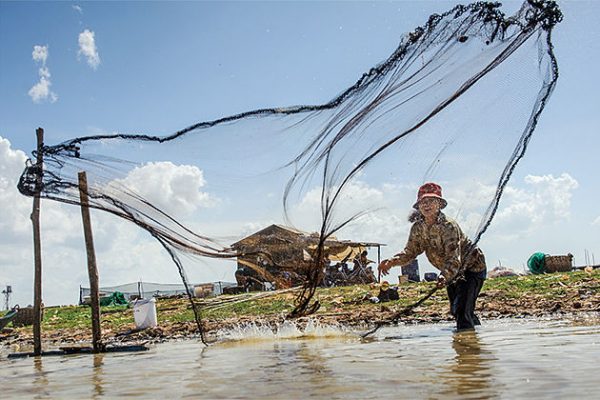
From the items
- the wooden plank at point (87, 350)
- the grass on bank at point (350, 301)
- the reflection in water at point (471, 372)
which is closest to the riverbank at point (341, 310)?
the grass on bank at point (350, 301)

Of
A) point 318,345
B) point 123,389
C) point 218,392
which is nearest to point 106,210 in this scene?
point 318,345

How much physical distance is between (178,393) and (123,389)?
667 mm

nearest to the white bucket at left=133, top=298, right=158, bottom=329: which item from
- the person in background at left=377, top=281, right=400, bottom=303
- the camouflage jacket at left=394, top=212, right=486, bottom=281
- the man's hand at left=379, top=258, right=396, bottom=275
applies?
the person in background at left=377, top=281, right=400, bottom=303

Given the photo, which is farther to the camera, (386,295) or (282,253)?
(386,295)

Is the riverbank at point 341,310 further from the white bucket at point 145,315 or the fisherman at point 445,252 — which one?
the fisherman at point 445,252

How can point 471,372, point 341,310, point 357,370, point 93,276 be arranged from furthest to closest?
1. point 341,310
2. point 93,276
3. point 357,370
4. point 471,372

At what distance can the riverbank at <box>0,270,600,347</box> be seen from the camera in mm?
12344

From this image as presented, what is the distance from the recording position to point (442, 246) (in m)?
8.95

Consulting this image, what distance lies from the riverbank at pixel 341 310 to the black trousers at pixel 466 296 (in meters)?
2.45

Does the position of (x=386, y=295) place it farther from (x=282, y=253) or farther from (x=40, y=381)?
(x=40, y=381)

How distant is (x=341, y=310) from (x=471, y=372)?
1112 centimetres

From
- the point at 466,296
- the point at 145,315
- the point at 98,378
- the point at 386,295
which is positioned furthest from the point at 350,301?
the point at 98,378

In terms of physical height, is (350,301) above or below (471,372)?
above

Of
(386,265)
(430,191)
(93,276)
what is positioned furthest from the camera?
(93,276)
